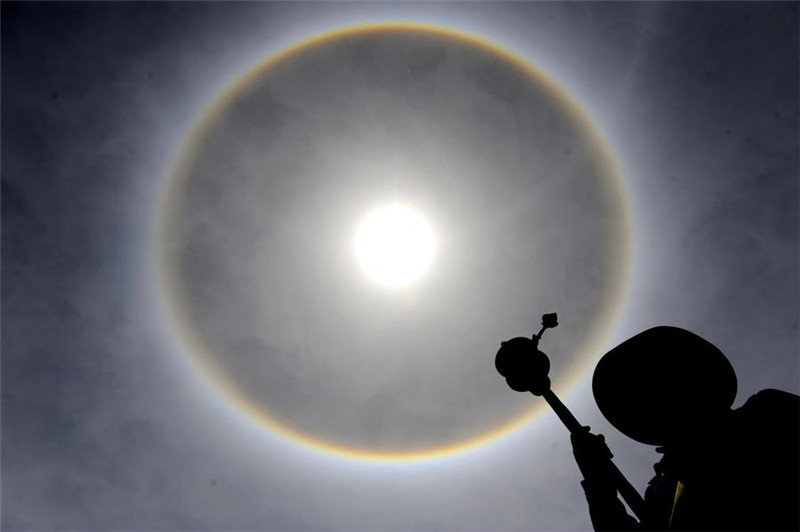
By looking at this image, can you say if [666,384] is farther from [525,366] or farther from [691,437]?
[525,366]

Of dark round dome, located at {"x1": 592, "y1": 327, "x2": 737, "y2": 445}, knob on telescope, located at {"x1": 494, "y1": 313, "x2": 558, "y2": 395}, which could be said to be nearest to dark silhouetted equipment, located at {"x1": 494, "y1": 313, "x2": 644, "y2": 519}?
knob on telescope, located at {"x1": 494, "y1": 313, "x2": 558, "y2": 395}

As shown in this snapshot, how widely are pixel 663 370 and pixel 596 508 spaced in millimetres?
2336

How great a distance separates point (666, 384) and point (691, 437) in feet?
2.44

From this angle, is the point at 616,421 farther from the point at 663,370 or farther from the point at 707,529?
the point at 707,529

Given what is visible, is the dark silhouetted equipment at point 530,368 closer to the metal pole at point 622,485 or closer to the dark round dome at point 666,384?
the metal pole at point 622,485

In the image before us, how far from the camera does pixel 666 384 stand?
5.99 meters

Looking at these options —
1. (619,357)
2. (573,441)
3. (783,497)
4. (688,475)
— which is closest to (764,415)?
(783,497)

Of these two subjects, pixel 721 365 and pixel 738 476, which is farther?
pixel 721 365

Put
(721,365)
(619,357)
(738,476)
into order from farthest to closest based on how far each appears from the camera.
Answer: (619,357) → (721,365) → (738,476)

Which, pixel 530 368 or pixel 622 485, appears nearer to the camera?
pixel 622 485

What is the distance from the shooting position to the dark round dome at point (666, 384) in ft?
19.1

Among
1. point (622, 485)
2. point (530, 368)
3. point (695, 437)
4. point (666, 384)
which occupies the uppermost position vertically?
point (530, 368)

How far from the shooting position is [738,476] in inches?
198

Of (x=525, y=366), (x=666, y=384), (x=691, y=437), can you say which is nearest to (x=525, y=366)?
(x=525, y=366)
